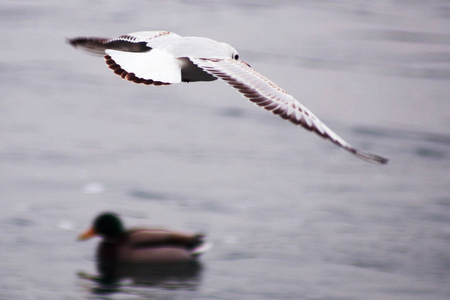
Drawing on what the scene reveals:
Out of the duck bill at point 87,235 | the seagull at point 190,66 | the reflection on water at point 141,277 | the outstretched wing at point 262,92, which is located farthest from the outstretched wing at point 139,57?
the reflection on water at point 141,277

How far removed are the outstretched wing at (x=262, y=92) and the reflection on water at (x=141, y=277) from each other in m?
1.62

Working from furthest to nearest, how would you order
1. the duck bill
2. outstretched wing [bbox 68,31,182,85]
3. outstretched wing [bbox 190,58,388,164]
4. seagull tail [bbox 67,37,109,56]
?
the duck bill
seagull tail [bbox 67,37,109,56]
outstretched wing [bbox 68,31,182,85]
outstretched wing [bbox 190,58,388,164]

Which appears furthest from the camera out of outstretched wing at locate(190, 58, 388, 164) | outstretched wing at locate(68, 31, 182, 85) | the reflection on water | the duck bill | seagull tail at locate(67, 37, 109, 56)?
the duck bill

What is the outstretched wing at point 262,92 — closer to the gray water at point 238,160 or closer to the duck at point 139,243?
the gray water at point 238,160

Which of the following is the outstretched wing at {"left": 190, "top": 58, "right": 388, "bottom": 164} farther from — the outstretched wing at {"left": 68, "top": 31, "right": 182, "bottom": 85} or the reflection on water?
the reflection on water

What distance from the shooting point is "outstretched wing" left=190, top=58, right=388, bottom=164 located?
5.00 m

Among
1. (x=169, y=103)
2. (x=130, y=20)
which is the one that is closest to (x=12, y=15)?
(x=130, y=20)

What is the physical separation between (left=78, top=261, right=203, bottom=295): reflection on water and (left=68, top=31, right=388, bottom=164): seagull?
1.39 meters

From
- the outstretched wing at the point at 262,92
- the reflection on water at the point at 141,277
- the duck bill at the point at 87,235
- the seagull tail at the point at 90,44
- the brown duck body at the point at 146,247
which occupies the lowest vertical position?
the reflection on water at the point at 141,277

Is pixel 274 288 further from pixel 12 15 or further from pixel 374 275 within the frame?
pixel 12 15

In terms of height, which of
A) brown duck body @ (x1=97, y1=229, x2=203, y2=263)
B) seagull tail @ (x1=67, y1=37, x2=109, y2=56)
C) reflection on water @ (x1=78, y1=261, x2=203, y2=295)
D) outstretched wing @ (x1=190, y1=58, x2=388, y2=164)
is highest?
seagull tail @ (x1=67, y1=37, x2=109, y2=56)

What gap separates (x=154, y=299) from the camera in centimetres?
607

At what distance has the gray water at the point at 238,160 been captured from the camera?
6383 mm

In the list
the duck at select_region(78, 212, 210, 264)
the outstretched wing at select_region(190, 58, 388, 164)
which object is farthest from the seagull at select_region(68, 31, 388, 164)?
the duck at select_region(78, 212, 210, 264)
